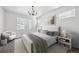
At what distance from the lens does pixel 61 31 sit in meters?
3.27

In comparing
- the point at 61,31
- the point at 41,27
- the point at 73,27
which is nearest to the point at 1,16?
the point at 41,27

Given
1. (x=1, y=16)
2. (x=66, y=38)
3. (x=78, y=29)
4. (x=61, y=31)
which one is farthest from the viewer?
(x=61, y=31)

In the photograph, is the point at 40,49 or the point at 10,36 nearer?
the point at 40,49

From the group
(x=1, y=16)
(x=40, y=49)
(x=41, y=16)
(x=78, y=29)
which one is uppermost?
(x=41, y=16)

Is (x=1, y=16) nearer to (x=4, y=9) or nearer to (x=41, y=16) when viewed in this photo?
(x=4, y=9)

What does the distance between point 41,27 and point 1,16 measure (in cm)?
312

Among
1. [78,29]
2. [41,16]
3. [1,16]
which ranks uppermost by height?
[41,16]

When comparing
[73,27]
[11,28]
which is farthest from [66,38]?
[11,28]

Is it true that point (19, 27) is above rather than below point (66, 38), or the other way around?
above

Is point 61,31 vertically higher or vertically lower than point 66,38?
higher

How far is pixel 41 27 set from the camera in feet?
16.5

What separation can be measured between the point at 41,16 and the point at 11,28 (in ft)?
9.64

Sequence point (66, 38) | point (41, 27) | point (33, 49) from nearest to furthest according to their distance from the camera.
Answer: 1. point (33, 49)
2. point (66, 38)
3. point (41, 27)

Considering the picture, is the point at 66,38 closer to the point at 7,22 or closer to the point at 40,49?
the point at 40,49
